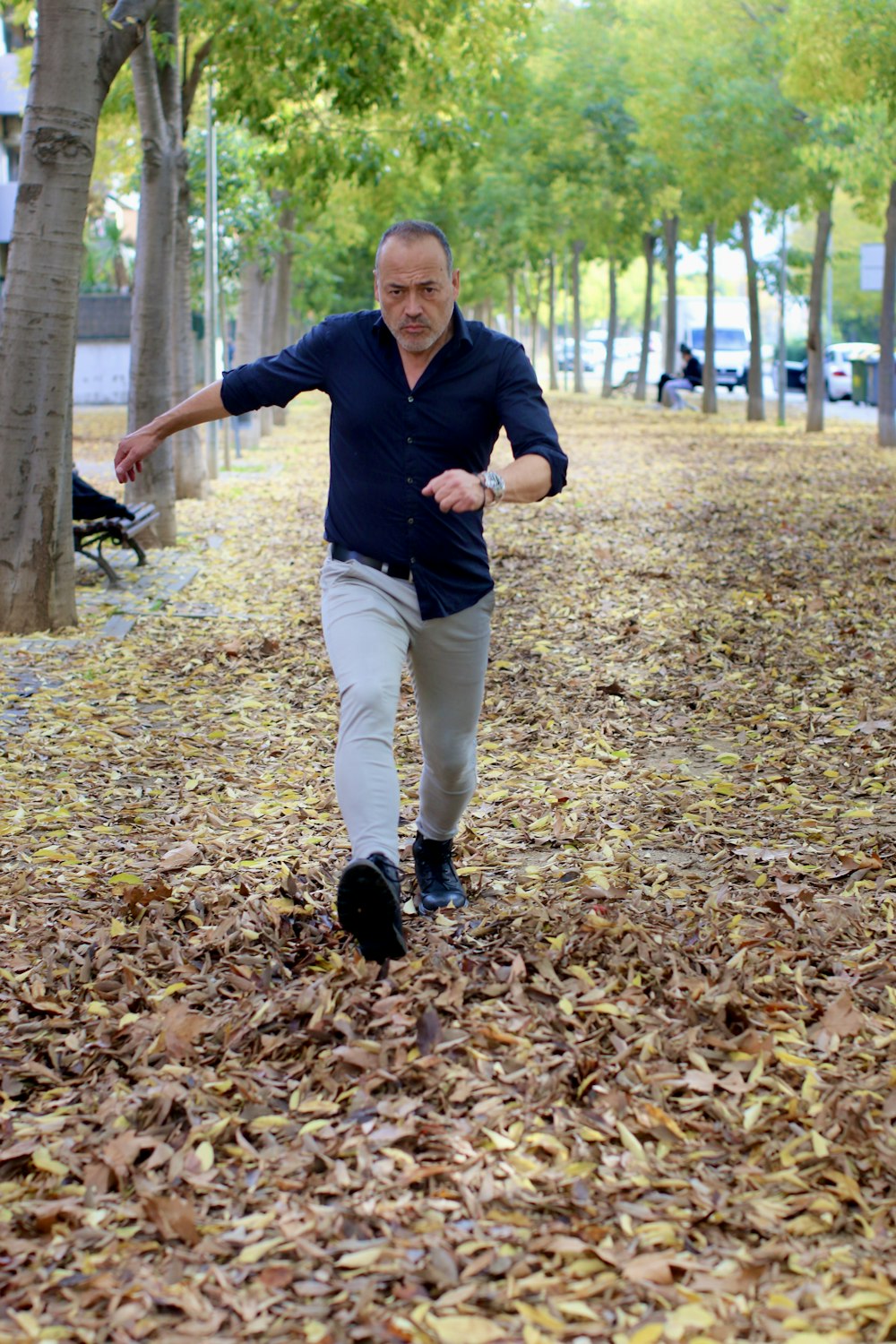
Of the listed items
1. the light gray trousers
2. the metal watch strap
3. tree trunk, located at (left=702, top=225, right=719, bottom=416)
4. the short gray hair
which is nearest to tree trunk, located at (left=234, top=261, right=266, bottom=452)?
tree trunk, located at (left=702, top=225, right=719, bottom=416)

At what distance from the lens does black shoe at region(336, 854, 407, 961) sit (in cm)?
431

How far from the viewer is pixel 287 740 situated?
26.6 ft

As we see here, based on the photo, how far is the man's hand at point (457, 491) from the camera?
416 centimetres

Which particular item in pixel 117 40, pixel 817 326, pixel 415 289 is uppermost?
pixel 817 326

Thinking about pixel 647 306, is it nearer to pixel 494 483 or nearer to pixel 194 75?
pixel 194 75

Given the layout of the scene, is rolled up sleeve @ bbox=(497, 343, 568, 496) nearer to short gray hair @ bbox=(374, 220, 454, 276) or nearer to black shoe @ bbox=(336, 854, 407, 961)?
short gray hair @ bbox=(374, 220, 454, 276)

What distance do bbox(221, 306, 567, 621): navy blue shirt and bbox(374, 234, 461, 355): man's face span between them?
10 centimetres

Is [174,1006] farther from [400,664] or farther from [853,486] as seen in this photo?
[853,486]

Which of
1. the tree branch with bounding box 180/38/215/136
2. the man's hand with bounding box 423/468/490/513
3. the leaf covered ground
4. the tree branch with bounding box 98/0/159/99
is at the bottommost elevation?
the leaf covered ground

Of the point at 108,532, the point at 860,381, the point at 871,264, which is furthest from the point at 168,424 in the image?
the point at 860,381

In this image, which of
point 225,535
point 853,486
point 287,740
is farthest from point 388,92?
point 287,740

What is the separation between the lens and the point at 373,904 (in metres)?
4.39

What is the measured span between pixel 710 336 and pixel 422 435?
3072 centimetres

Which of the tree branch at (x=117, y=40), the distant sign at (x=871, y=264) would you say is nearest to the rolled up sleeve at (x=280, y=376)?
the tree branch at (x=117, y=40)
